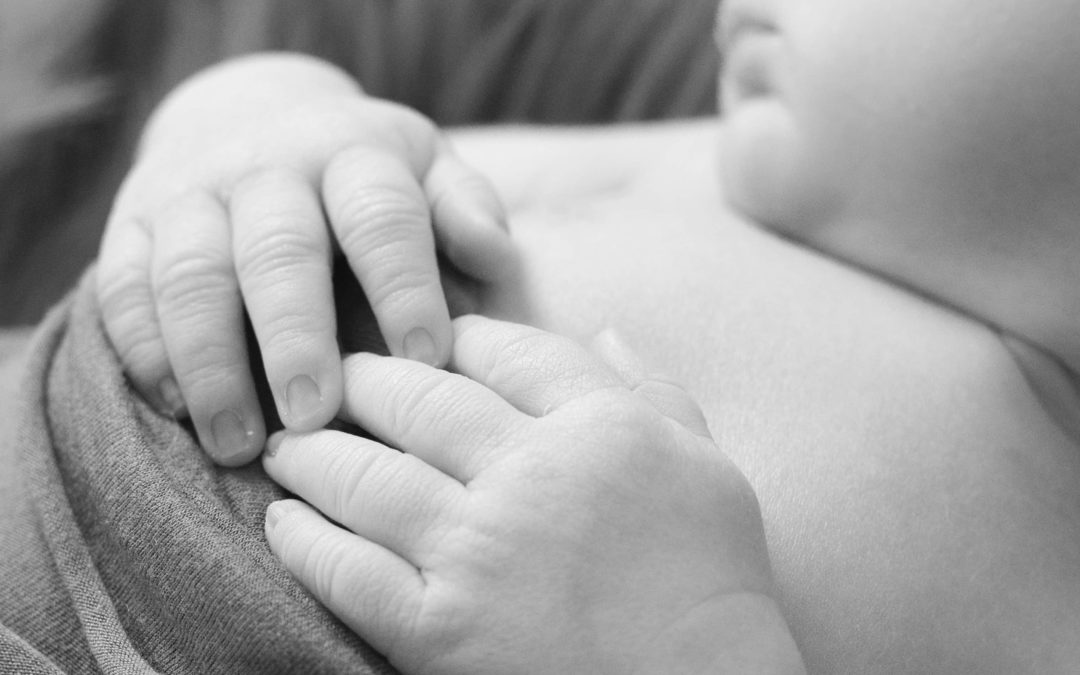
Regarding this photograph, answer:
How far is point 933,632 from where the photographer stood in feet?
1.78

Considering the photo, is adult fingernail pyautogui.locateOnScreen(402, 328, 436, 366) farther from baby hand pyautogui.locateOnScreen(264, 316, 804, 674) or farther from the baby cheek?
the baby cheek

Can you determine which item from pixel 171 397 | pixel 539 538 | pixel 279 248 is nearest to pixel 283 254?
pixel 279 248

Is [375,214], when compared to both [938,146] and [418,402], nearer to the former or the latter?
[418,402]

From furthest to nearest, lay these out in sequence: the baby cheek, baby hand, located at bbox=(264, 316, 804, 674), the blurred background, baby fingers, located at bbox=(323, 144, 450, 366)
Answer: the blurred background < the baby cheek < baby fingers, located at bbox=(323, 144, 450, 366) < baby hand, located at bbox=(264, 316, 804, 674)

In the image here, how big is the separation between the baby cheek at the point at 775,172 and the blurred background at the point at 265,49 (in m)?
0.44

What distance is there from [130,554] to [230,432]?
78 millimetres

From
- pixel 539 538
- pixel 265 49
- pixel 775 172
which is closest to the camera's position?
pixel 539 538

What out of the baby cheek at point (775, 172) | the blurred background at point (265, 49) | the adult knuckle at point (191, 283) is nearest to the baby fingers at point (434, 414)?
the adult knuckle at point (191, 283)

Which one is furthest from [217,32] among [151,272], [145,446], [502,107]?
[145,446]

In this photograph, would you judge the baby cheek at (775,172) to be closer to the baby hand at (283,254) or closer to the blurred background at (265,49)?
the baby hand at (283,254)

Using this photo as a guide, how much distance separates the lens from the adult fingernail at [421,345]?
541 millimetres

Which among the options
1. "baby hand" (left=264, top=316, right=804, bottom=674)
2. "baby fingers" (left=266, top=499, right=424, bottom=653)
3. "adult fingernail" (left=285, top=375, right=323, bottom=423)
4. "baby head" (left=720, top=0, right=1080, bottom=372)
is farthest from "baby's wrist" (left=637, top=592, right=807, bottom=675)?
"baby head" (left=720, top=0, right=1080, bottom=372)

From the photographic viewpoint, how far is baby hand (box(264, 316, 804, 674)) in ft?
1.45

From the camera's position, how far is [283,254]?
0.55 metres
